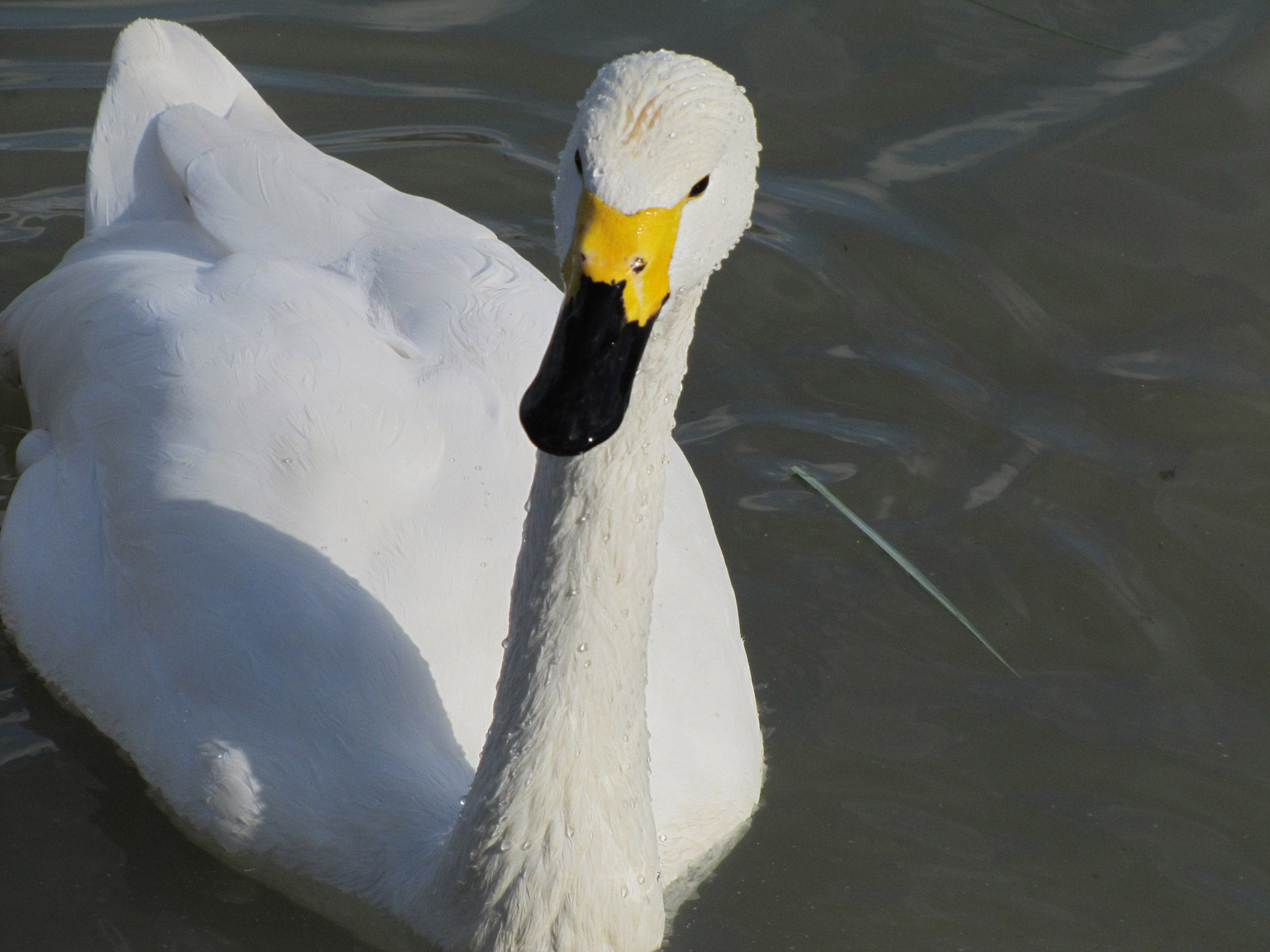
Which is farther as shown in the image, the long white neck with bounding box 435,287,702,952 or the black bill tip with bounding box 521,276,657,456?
the long white neck with bounding box 435,287,702,952

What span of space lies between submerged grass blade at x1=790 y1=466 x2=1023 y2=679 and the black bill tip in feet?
9.06

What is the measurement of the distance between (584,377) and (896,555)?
2934 millimetres

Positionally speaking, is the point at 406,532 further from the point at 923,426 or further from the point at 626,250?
the point at 923,426

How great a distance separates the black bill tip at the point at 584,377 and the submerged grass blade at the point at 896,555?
2761 millimetres

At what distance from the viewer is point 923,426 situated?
5.83 meters

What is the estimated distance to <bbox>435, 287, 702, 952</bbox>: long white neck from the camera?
3064 mm

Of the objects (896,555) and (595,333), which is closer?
(595,333)

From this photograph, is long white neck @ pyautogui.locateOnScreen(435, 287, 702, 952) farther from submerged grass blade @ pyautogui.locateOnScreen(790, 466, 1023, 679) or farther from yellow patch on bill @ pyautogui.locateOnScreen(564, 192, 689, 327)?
submerged grass blade @ pyautogui.locateOnScreen(790, 466, 1023, 679)

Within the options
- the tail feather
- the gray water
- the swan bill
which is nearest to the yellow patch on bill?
the swan bill

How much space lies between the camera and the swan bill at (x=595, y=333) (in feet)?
8.36

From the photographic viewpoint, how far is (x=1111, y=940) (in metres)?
4.16

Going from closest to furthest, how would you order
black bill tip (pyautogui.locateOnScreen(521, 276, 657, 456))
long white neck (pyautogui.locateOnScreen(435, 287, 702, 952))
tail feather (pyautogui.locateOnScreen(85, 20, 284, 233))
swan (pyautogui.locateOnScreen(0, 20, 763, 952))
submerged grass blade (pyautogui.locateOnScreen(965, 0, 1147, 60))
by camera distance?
black bill tip (pyautogui.locateOnScreen(521, 276, 657, 456)), swan (pyautogui.locateOnScreen(0, 20, 763, 952)), long white neck (pyautogui.locateOnScreen(435, 287, 702, 952)), tail feather (pyautogui.locateOnScreen(85, 20, 284, 233)), submerged grass blade (pyautogui.locateOnScreen(965, 0, 1147, 60))

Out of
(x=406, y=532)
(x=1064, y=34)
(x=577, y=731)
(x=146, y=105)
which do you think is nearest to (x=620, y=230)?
(x=577, y=731)

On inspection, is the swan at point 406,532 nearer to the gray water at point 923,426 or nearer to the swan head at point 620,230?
the swan head at point 620,230
